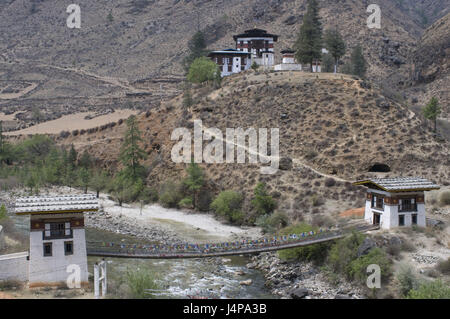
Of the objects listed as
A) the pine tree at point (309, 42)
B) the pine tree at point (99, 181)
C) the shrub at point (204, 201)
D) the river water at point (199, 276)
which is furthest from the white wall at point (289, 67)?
the river water at point (199, 276)

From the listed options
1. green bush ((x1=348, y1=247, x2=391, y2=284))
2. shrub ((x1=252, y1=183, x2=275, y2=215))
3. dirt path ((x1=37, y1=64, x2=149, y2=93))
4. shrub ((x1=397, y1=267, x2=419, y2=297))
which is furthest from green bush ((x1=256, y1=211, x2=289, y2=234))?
dirt path ((x1=37, y1=64, x2=149, y2=93))

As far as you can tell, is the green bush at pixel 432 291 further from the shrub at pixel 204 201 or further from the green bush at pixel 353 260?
the shrub at pixel 204 201

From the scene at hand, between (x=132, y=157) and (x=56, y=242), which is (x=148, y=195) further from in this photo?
(x=56, y=242)

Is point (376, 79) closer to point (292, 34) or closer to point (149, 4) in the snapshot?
point (292, 34)

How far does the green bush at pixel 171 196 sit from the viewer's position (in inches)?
2170

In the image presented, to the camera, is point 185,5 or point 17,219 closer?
point 17,219

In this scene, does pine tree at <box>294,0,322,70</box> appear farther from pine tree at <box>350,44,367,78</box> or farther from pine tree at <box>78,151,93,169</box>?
pine tree at <box>78,151,93,169</box>

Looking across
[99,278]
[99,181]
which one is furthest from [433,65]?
[99,278]

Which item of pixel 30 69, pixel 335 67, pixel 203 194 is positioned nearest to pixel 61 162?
pixel 203 194

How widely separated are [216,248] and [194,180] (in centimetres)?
2164

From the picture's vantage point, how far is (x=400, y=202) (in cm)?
3544

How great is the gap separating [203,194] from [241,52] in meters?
27.2

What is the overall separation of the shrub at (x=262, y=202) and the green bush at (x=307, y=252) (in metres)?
9.47

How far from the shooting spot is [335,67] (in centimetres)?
6888
